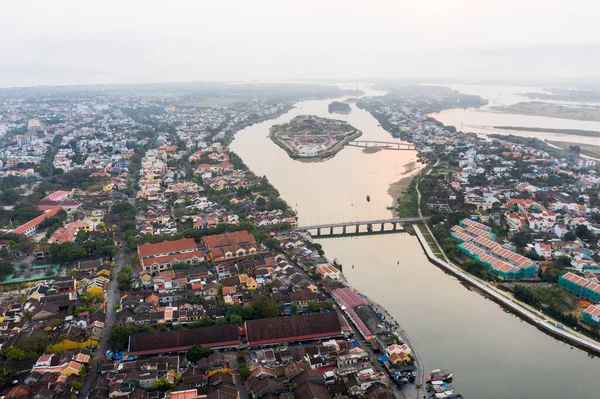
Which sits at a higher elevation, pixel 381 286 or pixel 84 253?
pixel 84 253

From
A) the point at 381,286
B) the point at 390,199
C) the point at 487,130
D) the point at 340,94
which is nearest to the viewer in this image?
the point at 381,286

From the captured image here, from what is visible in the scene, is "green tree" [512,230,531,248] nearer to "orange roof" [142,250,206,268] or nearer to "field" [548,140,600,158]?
"orange roof" [142,250,206,268]

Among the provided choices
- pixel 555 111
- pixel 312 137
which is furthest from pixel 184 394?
pixel 555 111

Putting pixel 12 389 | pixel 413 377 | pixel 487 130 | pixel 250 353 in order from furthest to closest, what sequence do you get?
1. pixel 487 130
2. pixel 250 353
3. pixel 413 377
4. pixel 12 389

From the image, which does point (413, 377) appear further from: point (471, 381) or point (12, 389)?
point (12, 389)

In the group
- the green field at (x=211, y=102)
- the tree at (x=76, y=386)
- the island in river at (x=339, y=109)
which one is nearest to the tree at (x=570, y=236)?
the tree at (x=76, y=386)

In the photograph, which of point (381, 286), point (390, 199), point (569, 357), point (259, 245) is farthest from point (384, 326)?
point (390, 199)

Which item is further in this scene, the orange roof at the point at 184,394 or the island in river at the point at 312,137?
the island in river at the point at 312,137

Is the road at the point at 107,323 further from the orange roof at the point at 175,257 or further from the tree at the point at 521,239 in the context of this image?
the tree at the point at 521,239
